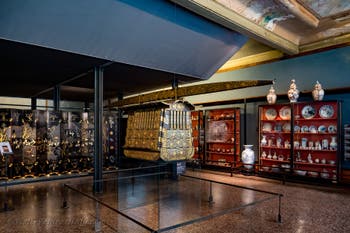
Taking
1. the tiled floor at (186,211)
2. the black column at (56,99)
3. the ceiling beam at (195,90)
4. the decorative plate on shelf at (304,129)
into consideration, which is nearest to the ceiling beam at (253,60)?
the decorative plate on shelf at (304,129)

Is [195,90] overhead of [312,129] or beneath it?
overhead

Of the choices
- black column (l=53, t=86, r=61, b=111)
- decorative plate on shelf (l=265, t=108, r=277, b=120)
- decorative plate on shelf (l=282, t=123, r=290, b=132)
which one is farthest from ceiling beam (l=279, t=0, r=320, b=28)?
black column (l=53, t=86, r=61, b=111)

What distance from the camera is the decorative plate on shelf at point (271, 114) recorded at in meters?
7.39

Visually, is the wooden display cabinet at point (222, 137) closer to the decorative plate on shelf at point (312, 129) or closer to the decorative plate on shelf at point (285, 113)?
the decorative plate on shelf at point (285, 113)

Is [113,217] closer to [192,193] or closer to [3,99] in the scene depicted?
[192,193]

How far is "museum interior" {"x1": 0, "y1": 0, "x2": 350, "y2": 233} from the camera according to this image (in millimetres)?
4070

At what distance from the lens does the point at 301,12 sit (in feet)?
18.1

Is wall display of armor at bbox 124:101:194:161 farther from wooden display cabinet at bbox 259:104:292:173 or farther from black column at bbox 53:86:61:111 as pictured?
black column at bbox 53:86:61:111

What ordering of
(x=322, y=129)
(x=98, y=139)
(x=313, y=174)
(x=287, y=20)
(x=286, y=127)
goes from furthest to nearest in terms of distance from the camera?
(x=286, y=127)
(x=322, y=129)
(x=313, y=174)
(x=287, y=20)
(x=98, y=139)

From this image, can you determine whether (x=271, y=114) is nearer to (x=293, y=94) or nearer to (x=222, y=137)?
(x=293, y=94)

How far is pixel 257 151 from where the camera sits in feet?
26.2

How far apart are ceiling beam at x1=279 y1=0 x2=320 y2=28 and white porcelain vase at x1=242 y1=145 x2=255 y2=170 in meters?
3.55

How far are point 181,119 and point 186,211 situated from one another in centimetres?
233

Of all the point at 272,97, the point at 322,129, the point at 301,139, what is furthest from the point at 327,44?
the point at 301,139
